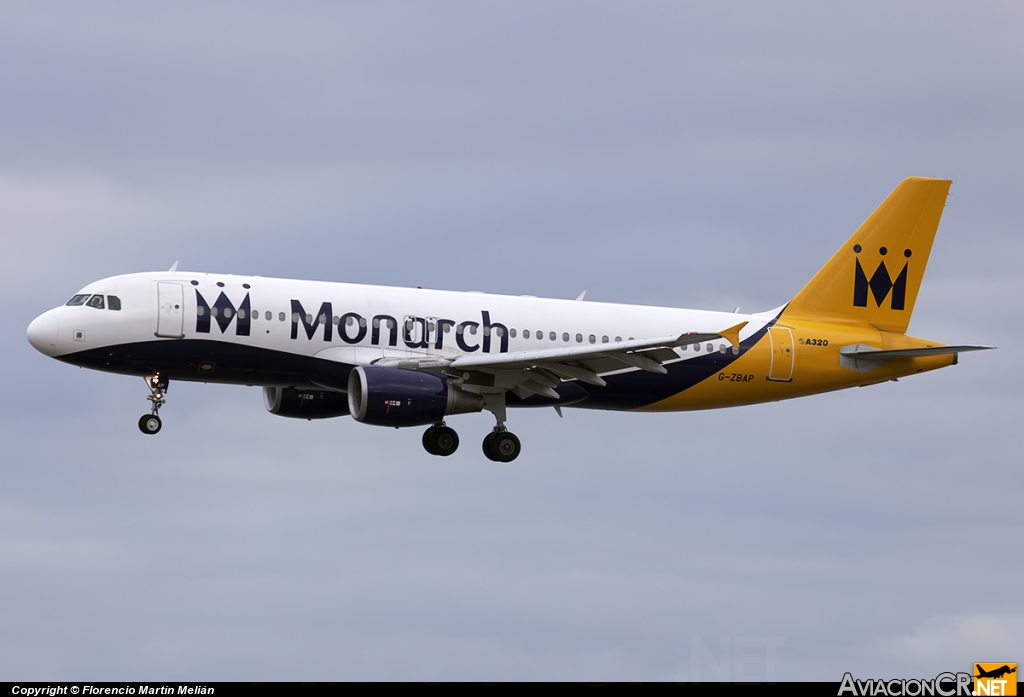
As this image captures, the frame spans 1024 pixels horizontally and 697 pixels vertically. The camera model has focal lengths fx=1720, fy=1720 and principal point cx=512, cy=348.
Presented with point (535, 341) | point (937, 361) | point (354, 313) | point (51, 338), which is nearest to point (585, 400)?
point (535, 341)

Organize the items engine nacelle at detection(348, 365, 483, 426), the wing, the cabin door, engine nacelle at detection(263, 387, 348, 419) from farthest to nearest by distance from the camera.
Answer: the cabin door
engine nacelle at detection(263, 387, 348, 419)
engine nacelle at detection(348, 365, 483, 426)
the wing

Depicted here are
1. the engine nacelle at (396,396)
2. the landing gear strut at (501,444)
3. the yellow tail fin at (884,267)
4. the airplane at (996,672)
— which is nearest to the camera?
the airplane at (996,672)

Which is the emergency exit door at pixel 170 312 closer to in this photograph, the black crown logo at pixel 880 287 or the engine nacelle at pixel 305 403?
the engine nacelle at pixel 305 403

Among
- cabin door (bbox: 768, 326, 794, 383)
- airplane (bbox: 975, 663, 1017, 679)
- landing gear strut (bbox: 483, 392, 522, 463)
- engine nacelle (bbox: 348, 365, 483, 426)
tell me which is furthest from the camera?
cabin door (bbox: 768, 326, 794, 383)

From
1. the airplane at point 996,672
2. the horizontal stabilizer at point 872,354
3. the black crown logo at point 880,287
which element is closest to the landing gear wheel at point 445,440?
the horizontal stabilizer at point 872,354

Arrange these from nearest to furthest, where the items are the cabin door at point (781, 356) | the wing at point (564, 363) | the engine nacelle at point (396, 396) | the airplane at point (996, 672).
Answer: the airplane at point (996, 672)
the wing at point (564, 363)
the engine nacelle at point (396, 396)
the cabin door at point (781, 356)

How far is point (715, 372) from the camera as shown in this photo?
56.3 meters

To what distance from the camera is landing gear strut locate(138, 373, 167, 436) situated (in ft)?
168

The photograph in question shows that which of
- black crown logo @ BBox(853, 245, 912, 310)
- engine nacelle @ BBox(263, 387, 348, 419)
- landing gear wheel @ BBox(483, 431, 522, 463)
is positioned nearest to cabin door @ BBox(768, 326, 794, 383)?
black crown logo @ BBox(853, 245, 912, 310)

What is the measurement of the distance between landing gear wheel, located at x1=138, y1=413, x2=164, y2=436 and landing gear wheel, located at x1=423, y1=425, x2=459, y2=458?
8430 mm

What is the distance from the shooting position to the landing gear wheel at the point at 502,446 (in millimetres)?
53656

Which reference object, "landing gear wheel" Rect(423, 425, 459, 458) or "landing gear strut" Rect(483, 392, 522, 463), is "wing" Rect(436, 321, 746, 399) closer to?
"landing gear strut" Rect(483, 392, 522, 463)

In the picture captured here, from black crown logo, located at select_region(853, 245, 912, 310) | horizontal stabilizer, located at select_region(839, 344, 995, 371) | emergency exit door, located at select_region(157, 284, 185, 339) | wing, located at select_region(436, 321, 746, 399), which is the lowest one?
wing, located at select_region(436, 321, 746, 399)

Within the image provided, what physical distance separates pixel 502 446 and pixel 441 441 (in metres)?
1.95
